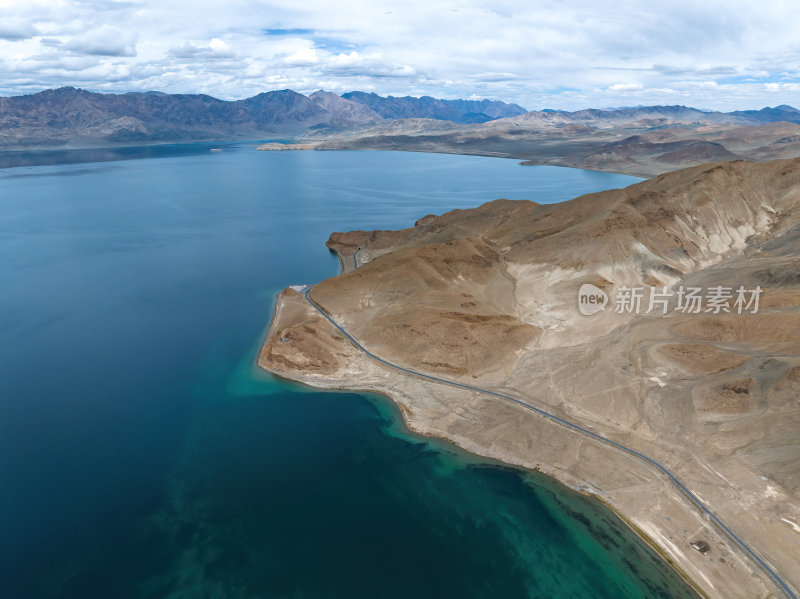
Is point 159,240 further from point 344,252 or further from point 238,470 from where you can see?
point 238,470

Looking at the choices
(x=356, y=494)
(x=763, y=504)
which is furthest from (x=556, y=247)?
(x=356, y=494)

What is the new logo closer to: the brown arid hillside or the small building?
the brown arid hillside

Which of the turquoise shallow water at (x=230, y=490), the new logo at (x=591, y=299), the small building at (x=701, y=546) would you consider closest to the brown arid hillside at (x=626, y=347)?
the small building at (x=701, y=546)

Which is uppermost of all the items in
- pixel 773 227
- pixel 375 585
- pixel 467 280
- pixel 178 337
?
pixel 773 227

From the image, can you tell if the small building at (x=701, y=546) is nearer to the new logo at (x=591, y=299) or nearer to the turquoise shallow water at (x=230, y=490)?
the turquoise shallow water at (x=230, y=490)

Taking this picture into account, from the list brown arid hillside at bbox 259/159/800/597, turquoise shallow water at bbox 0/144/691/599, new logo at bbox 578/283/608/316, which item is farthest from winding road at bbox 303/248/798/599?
new logo at bbox 578/283/608/316

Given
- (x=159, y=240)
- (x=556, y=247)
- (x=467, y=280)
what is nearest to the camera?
(x=467, y=280)

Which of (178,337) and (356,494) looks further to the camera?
(178,337)

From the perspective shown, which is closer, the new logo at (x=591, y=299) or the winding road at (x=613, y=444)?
the winding road at (x=613, y=444)
